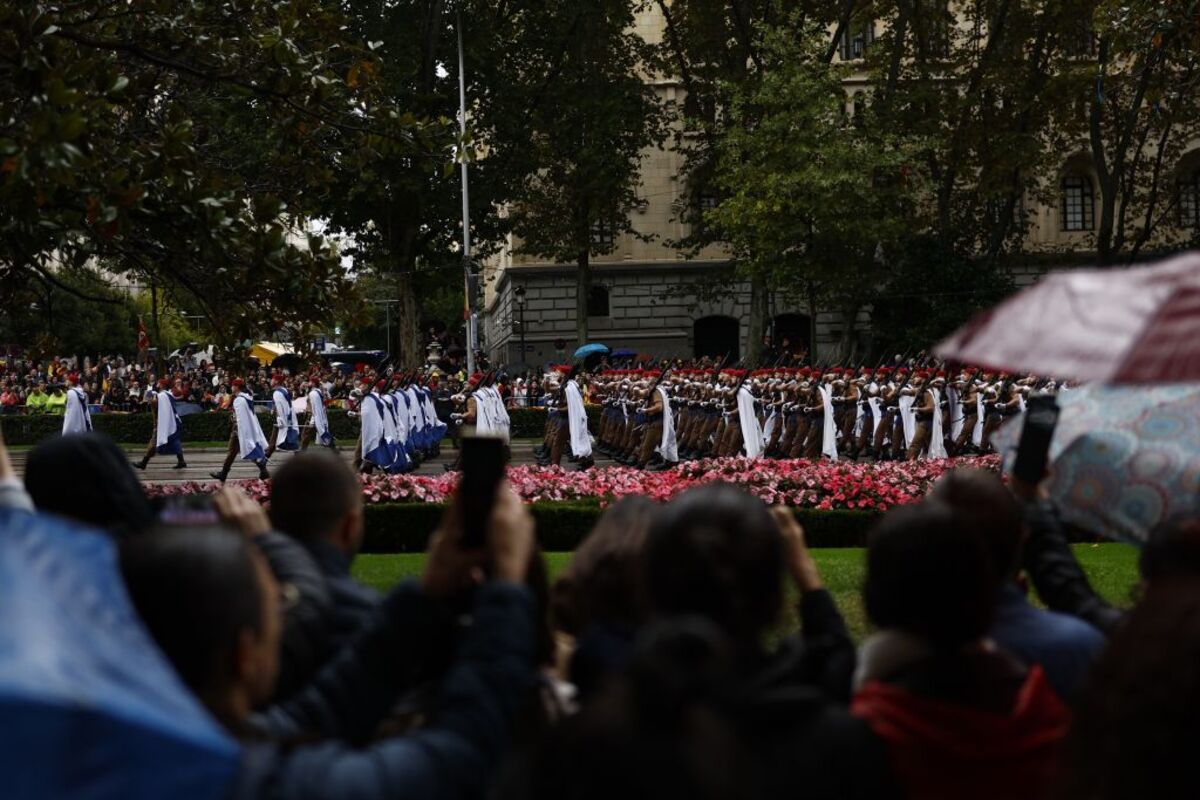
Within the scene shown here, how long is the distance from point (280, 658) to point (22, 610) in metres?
1.26

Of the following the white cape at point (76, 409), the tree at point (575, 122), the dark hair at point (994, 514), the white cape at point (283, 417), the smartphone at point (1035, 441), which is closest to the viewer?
the dark hair at point (994, 514)

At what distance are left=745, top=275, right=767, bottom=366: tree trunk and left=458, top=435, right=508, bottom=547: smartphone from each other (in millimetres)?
37756

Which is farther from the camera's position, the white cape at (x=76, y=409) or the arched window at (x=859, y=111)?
the arched window at (x=859, y=111)

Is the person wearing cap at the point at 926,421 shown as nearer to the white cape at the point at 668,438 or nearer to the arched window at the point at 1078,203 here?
the white cape at the point at 668,438

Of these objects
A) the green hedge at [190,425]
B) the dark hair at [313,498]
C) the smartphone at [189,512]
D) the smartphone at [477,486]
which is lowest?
the green hedge at [190,425]

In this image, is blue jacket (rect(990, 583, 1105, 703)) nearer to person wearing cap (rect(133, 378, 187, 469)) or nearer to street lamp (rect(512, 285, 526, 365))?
person wearing cap (rect(133, 378, 187, 469))

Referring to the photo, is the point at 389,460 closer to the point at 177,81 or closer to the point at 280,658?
the point at 177,81

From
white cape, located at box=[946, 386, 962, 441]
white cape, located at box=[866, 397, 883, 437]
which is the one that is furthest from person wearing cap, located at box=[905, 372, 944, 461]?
white cape, located at box=[866, 397, 883, 437]

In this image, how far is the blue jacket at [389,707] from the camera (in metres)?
2.13

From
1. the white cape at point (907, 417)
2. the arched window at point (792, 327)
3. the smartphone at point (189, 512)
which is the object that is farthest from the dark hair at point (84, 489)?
the arched window at point (792, 327)

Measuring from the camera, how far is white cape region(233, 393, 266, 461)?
78.6ft

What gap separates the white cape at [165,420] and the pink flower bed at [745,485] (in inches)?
392

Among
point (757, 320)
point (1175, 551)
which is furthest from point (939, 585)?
point (757, 320)

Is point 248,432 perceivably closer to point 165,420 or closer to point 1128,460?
point 165,420
